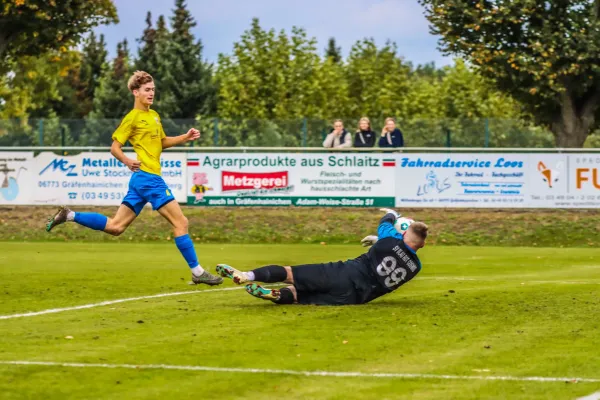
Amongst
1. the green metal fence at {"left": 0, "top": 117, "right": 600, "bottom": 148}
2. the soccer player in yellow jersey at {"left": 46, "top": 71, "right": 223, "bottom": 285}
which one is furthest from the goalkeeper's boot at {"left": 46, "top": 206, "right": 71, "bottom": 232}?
the green metal fence at {"left": 0, "top": 117, "right": 600, "bottom": 148}

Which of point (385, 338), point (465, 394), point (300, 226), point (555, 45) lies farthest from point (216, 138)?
point (465, 394)

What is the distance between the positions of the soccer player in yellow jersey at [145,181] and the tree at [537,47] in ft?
73.8

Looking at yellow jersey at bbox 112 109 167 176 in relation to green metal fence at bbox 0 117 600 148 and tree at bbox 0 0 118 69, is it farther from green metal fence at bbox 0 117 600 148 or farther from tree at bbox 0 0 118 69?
tree at bbox 0 0 118 69

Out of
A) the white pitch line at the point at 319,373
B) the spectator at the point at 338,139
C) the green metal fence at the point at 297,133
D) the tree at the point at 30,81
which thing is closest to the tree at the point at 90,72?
the tree at the point at 30,81

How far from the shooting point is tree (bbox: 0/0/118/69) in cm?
3481

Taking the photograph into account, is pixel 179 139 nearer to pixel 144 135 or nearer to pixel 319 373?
pixel 144 135

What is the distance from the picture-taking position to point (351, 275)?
37.5 ft

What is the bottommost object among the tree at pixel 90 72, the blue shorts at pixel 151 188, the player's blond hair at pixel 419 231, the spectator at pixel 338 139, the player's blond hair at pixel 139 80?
the player's blond hair at pixel 419 231

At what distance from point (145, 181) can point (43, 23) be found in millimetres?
23416

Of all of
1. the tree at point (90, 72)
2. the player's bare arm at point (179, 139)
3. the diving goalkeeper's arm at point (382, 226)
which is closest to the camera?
the diving goalkeeper's arm at point (382, 226)

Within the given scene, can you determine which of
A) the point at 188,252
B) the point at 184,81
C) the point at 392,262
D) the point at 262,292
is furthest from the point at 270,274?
the point at 184,81

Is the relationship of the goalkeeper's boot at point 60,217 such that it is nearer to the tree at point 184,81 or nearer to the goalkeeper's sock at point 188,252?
the goalkeeper's sock at point 188,252

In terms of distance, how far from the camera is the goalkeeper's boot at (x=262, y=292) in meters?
11.2

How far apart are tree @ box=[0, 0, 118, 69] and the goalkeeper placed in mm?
24679
